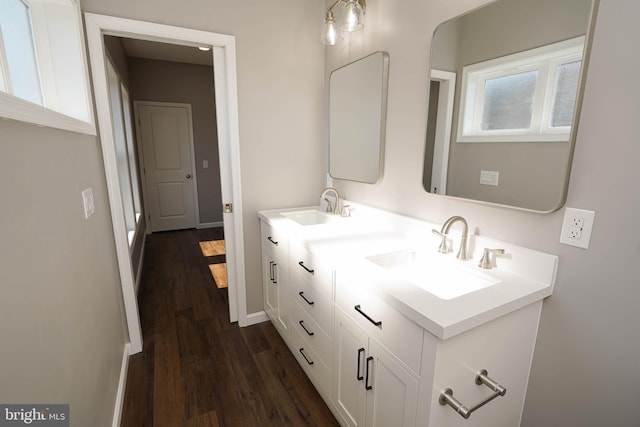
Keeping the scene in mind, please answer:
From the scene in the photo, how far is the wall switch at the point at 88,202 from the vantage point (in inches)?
54.8

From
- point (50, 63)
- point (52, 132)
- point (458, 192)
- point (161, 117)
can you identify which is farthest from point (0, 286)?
point (161, 117)

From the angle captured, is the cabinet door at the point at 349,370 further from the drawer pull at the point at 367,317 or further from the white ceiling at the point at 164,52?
the white ceiling at the point at 164,52

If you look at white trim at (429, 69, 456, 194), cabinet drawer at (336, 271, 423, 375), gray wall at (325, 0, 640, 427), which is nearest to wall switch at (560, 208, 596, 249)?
gray wall at (325, 0, 640, 427)

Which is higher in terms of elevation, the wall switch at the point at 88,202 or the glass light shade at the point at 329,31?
the glass light shade at the point at 329,31

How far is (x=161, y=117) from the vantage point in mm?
4949

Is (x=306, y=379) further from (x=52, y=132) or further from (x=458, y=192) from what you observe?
(x=52, y=132)

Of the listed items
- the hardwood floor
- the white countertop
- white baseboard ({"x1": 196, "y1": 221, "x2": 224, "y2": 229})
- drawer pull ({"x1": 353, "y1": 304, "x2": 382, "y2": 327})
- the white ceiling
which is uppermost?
the white ceiling

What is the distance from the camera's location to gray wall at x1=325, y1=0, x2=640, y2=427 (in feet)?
3.11

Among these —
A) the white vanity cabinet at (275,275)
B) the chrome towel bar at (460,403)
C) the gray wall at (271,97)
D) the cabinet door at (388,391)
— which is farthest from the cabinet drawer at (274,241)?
the chrome towel bar at (460,403)

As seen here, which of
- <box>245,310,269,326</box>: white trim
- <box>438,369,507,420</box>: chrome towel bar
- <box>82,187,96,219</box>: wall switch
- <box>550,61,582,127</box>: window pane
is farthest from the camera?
<box>245,310,269,326</box>: white trim

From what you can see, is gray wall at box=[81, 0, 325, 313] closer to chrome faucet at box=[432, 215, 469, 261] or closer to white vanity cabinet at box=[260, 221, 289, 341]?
white vanity cabinet at box=[260, 221, 289, 341]

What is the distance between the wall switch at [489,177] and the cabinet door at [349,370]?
84 cm

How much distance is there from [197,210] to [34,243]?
480cm

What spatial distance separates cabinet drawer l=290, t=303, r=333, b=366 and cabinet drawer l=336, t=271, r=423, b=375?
0.29 m
